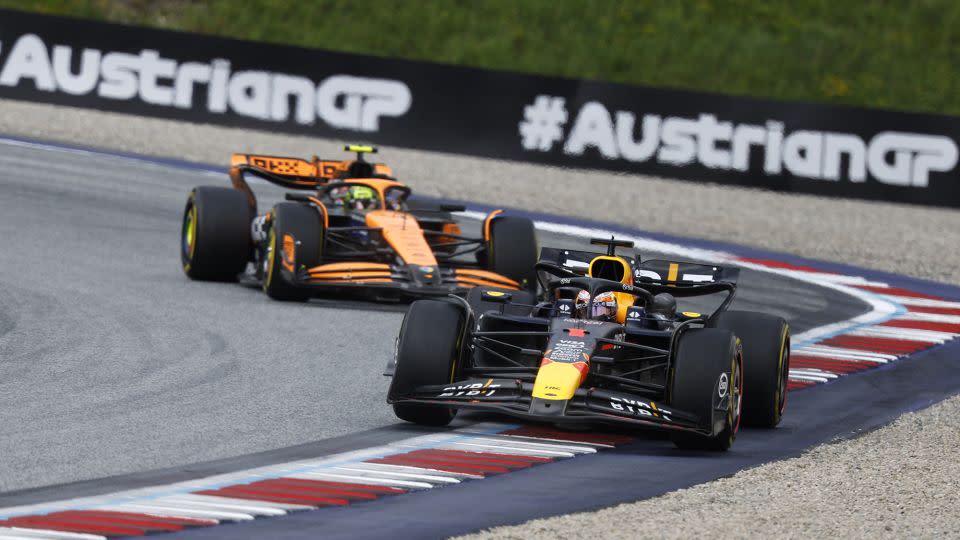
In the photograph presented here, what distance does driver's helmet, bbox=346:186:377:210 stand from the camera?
16.3 m

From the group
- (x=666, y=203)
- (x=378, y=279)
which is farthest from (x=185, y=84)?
(x=378, y=279)

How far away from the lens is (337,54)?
2694cm

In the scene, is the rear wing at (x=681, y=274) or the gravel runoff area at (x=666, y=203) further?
the gravel runoff area at (x=666, y=203)

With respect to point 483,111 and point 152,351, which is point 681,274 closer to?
point 152,351

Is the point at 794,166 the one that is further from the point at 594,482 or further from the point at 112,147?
the point at 594,482

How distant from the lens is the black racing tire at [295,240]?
15.2 metres

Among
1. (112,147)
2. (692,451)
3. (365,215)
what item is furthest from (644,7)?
(692,451)

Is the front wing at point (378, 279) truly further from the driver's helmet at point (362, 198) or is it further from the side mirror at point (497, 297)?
the side mirror at point (497, 297)

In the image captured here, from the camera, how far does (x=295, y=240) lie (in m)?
15.2

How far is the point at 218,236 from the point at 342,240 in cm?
127

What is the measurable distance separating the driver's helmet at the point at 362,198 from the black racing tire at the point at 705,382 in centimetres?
667

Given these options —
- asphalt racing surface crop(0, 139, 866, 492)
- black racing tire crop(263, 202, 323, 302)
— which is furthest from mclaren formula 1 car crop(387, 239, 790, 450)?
black racing tire crop(263, 202, 323, 302)

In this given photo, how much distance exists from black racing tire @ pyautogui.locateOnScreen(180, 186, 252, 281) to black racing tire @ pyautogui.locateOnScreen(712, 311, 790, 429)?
665cm

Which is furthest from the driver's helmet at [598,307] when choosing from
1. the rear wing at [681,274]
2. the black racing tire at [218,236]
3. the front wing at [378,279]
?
the black racing tire at [218,236]
